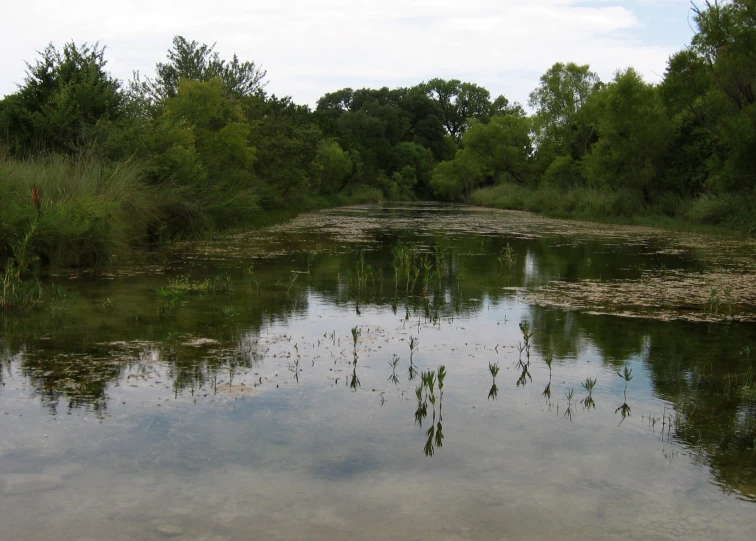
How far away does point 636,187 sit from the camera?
103ft

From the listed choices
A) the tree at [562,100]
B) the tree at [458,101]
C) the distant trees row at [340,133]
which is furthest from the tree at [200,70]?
the tree at [458,101]

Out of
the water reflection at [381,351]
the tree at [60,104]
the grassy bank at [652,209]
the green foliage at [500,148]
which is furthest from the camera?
the green foliage at [500,148]

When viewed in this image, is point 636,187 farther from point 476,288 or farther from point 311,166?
point 476,288

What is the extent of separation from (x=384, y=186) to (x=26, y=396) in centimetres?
6993

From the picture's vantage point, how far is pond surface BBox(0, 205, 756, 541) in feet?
11.7

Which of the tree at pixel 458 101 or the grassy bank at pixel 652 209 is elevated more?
the tree at pixel 458 101

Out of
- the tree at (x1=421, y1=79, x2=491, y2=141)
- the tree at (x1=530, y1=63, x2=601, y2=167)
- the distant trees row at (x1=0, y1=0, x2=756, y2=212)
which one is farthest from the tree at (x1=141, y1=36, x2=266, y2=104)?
the tree at (x1=421, y1=79, x2=491, y2=141)

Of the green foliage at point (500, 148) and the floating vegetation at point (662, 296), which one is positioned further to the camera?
the green foliage at point (500, 148)

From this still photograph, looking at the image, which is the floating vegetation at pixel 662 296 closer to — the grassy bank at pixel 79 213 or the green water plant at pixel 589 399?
the green water plant at pixel 589 399

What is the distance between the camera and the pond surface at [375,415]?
3.56 m

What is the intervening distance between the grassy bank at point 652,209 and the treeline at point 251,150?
0.27ft

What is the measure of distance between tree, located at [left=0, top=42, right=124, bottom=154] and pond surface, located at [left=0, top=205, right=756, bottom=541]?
8769mm

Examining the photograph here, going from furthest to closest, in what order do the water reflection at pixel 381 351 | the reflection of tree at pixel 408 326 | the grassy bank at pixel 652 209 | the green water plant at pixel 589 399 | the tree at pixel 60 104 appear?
the grassy bank at pixel 652 209, the tree at pixel 60 104, the green water plant at pixel 589 399, the water reflection at pixel 381 351, the reflection of tree at pixel 408 326

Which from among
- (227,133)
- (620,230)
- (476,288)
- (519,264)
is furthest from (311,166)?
(476,288)
